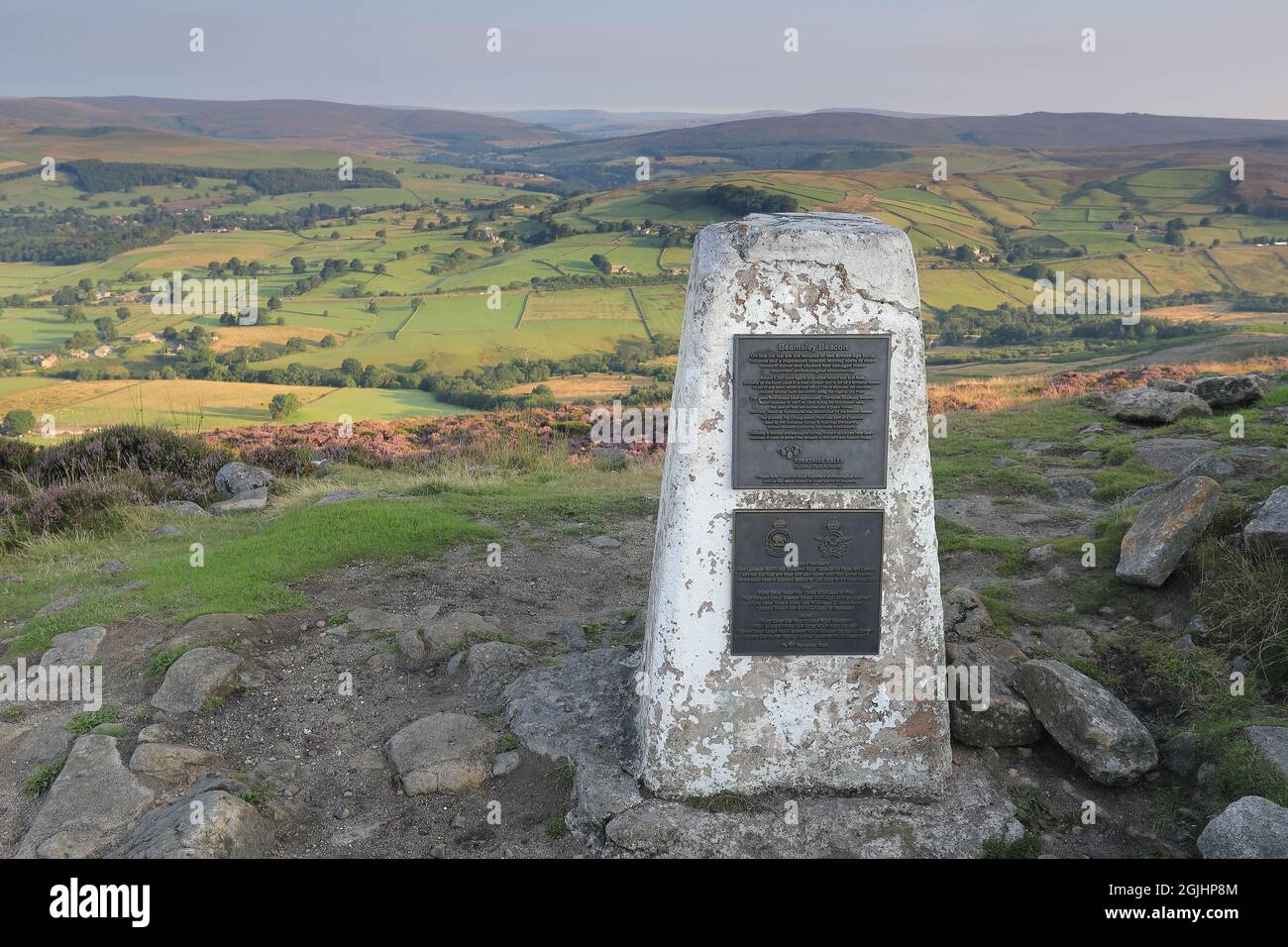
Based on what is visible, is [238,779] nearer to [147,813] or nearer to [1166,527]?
[147,813]

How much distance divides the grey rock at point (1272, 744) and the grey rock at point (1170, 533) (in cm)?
196

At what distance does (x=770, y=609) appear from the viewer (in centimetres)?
474

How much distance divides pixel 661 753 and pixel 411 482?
7.52 meters

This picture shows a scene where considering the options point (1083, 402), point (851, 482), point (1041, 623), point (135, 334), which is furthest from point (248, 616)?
point (135, 334)

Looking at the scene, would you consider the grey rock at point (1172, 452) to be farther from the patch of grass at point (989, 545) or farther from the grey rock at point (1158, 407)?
the patch of grass at point (989, 545)

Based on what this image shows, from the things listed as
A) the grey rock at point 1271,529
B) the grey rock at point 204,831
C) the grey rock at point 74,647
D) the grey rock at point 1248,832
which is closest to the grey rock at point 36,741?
the grey rock at point 74,647

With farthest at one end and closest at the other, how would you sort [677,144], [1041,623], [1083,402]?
[677,144] < [1083,402] < [1041,623]

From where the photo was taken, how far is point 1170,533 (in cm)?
661

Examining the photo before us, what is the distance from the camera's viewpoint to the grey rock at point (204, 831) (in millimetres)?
4309

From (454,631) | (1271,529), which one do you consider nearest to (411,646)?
(454,631)

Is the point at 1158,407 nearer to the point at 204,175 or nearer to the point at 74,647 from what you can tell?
the point at 74,647

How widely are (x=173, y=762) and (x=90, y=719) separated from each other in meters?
0.92

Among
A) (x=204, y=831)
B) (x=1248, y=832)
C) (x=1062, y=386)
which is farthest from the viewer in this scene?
(x=1062, y=386)

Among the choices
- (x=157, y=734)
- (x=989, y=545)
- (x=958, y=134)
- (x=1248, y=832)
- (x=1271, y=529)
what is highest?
(x=958, y=134)
